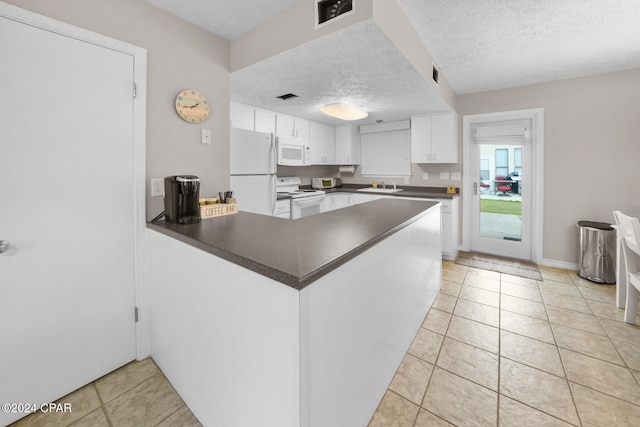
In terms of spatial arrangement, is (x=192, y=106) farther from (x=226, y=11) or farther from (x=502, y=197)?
(x=502, y=197)

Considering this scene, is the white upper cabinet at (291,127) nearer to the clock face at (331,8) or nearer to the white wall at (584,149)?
the clock face at (331,8)

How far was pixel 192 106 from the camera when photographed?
201 centimetres

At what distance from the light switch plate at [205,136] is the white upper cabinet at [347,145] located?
10.6 ft

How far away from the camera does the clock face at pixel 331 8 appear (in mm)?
1696

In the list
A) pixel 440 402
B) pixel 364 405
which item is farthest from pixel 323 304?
pixel 440 402

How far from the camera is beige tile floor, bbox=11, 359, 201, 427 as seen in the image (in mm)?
1368

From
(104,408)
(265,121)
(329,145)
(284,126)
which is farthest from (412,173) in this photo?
(104,408)

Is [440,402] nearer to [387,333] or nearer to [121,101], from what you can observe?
[387,333]

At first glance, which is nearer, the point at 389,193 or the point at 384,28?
the point at 384,28

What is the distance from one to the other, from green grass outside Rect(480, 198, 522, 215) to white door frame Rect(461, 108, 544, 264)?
16 centimetres

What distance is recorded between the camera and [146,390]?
1568mm

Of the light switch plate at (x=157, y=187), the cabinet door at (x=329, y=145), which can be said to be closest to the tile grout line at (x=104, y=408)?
the light switch plate at (x=157, y=187)

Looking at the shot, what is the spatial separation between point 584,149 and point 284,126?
151 inches

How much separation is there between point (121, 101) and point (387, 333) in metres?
2.08
